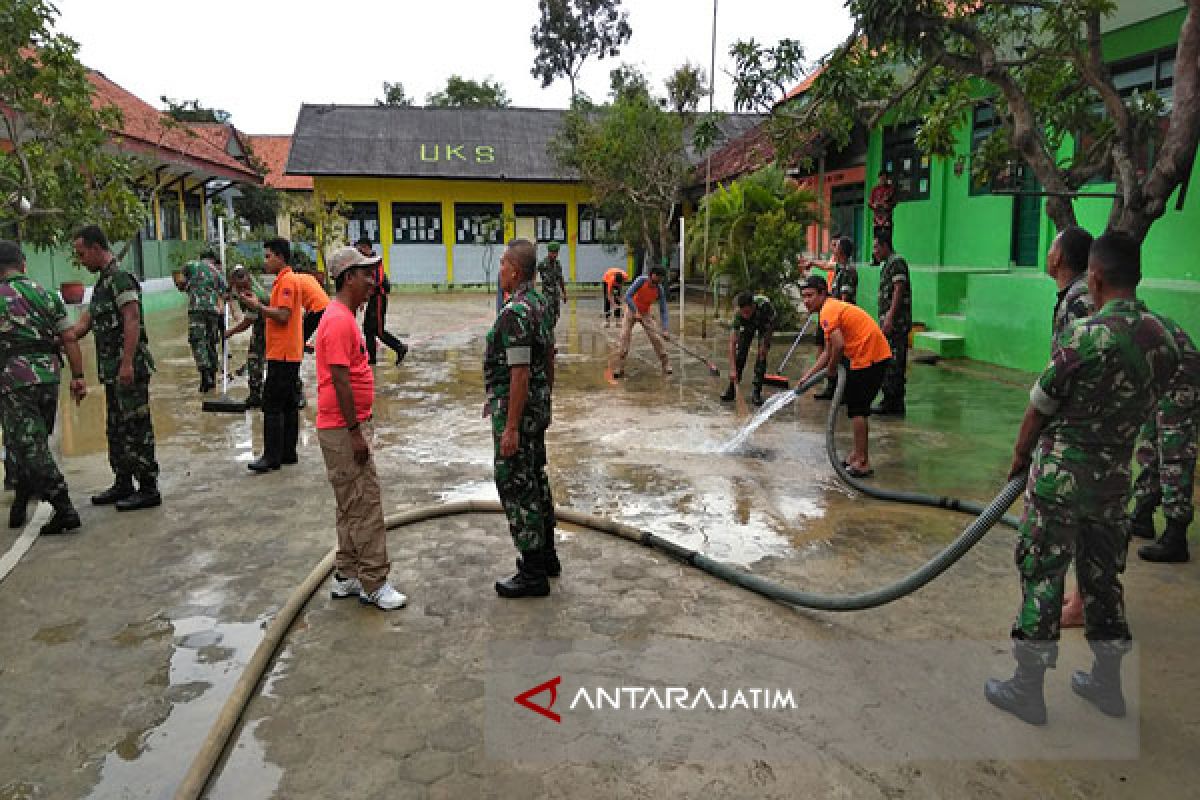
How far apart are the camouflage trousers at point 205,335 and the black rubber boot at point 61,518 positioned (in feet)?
16.7

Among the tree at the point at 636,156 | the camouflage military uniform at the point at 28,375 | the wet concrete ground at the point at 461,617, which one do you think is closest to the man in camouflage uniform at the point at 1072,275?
the wet concrete ground at the point at 461,617

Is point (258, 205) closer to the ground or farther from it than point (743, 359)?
farther from it

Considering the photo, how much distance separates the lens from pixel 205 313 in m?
10.1

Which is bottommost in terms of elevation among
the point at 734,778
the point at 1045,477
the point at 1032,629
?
the point at 734,778

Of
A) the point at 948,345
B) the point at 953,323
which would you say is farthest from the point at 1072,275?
the point at 953,323

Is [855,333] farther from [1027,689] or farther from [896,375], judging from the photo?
[1027,689]

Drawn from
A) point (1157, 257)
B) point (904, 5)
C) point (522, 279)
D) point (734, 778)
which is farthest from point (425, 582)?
point (1157, 257)

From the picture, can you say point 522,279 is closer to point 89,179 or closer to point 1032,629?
point 1032,629

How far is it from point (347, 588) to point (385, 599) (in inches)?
9.8

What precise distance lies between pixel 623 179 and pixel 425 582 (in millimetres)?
21881

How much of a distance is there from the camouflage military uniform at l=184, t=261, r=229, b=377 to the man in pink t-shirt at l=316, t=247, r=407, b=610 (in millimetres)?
6655

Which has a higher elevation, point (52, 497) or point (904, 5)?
point (904, 5)

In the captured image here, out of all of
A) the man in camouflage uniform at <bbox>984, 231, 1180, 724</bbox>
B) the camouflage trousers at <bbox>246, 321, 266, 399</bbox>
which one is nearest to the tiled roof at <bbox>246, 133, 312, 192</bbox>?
the camouflage trousers at <bbox>246, 321, 266, 399</bbox>

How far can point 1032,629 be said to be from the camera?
10.4 feet
